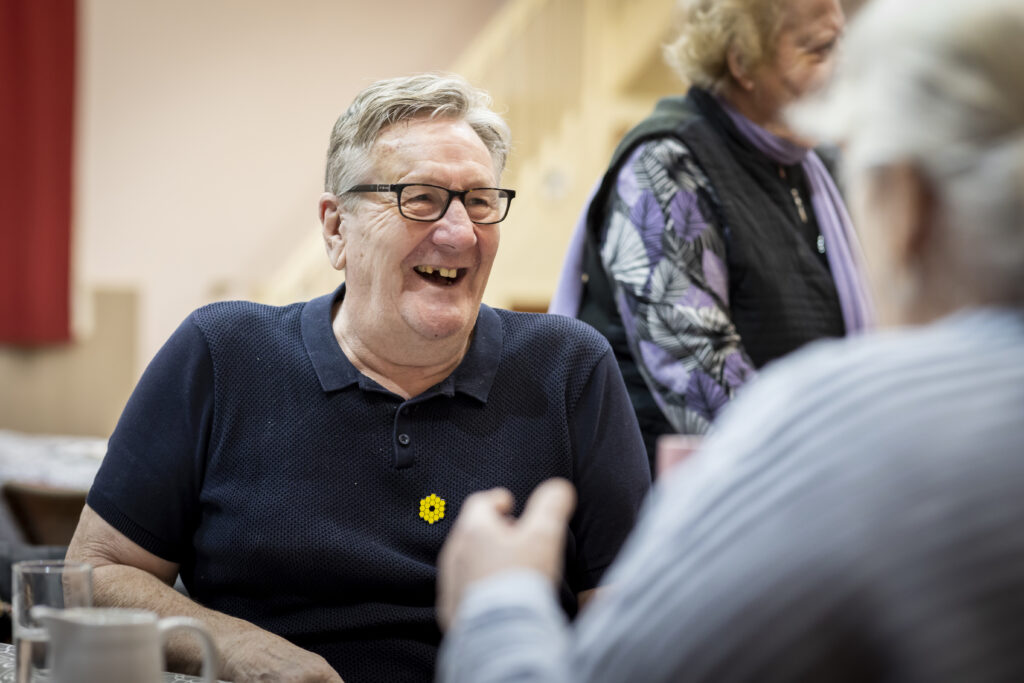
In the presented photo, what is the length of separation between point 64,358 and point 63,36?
1.74m

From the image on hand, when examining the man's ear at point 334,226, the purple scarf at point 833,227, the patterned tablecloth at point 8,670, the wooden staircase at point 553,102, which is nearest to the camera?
the patterned tablecloth at point 8,670

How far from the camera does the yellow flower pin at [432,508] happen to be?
1532 millimetres

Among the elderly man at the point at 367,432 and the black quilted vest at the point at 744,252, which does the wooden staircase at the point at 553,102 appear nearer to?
the black quilted vest at the point at 744,252

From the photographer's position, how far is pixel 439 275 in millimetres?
1687

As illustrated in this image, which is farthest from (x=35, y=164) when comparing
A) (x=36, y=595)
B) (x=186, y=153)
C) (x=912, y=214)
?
(x=912, y=214)

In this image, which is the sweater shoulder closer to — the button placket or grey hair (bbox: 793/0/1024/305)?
the button placket

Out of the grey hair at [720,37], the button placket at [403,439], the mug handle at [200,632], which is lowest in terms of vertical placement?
the button placket at [403,439]

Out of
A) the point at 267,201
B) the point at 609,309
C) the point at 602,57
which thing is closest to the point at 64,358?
the point at 267,201

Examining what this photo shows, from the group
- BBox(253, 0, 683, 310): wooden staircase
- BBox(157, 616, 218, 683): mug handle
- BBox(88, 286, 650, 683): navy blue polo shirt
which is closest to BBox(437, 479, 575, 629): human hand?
BBox(157, 616, 218, 683): mug handle

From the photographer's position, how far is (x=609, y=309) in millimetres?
2025

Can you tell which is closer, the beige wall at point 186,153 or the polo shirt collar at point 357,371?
the polo shirt collar at point 357,371

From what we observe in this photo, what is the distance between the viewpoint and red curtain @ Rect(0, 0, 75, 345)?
19.5ft

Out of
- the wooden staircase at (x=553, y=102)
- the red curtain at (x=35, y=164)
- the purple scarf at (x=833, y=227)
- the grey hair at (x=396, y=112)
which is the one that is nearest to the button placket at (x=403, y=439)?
the grey hair at (x=396, y=112)

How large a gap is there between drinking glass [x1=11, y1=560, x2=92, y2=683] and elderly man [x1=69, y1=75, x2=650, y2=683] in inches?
12.6
